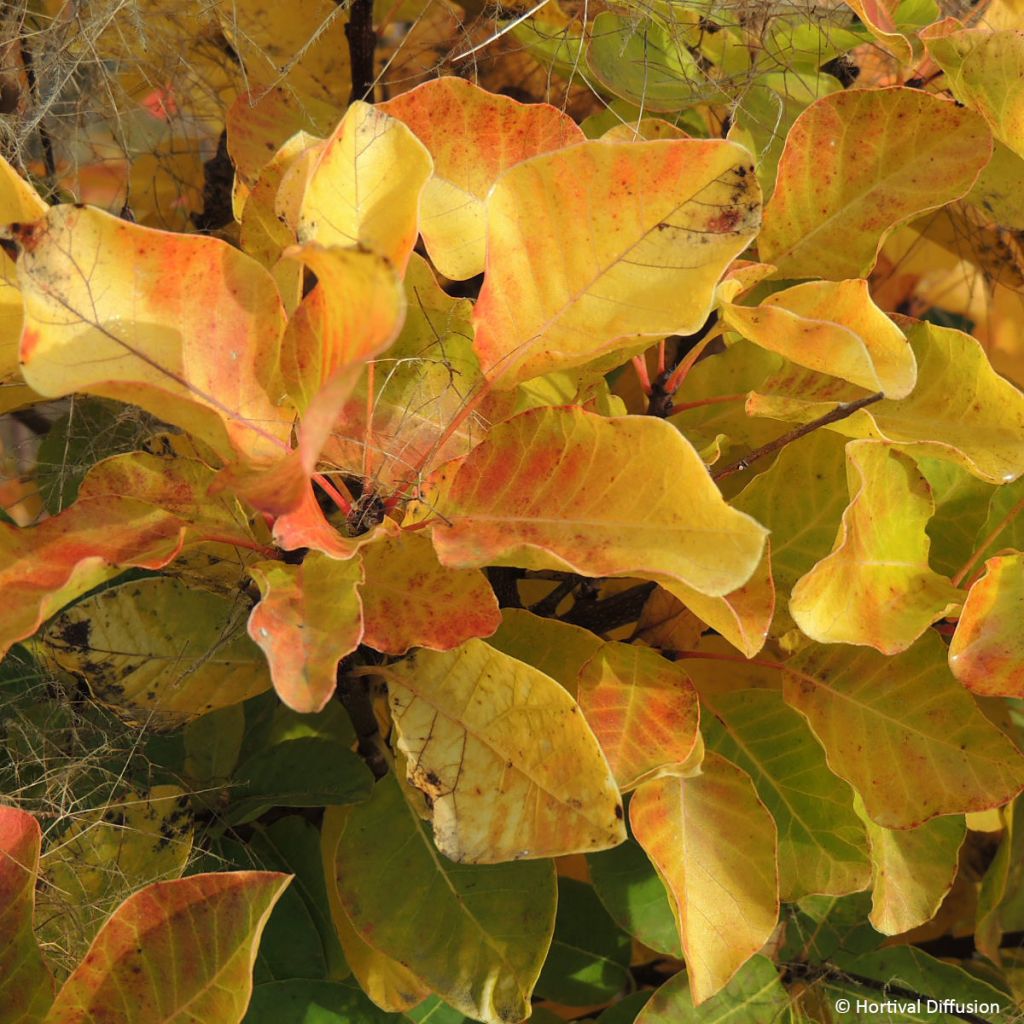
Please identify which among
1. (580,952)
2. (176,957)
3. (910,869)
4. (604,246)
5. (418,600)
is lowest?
(580,952)

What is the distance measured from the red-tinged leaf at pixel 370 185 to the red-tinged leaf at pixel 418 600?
132 mm

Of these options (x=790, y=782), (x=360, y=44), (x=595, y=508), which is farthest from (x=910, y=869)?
(x=360, y=44)

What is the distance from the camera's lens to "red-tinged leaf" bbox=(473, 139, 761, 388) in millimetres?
482

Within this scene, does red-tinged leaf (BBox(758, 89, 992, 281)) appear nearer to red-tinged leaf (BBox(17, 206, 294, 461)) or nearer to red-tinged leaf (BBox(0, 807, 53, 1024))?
red-tinged leaf (BBox(17, 206, 294, 461))

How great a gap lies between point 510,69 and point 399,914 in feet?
2.09

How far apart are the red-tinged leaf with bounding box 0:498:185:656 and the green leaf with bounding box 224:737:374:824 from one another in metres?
0.23

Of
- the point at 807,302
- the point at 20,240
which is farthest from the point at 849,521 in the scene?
the point at 20,240

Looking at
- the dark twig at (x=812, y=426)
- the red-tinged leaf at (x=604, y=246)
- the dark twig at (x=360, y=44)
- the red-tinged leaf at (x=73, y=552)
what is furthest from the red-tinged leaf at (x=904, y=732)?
the dark twig at (x=360, y=44)

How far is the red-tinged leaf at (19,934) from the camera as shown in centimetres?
55

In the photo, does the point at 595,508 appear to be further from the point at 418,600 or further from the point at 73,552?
the point at 73,552

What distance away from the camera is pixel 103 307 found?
1.48 ft

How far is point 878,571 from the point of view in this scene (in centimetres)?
56

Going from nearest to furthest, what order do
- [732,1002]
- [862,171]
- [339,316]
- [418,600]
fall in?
[339,316]
[418,600]
[862,171]
[732,1002]

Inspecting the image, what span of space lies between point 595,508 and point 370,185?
0.53 feet
